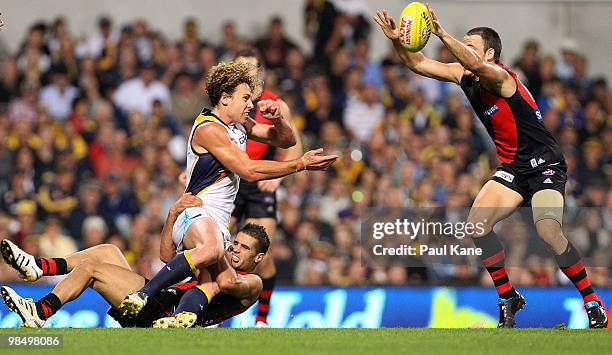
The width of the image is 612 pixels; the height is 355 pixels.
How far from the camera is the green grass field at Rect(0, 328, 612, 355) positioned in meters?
6.78

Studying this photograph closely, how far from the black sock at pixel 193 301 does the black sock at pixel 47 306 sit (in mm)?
863

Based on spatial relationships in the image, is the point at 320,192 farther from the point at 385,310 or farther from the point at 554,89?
the point at 554,89

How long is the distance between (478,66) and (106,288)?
10.9 ft

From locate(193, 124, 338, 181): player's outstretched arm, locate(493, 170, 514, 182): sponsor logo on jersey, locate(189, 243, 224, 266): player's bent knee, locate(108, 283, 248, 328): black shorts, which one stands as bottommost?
locate(108, 283, 248, 328): black shorts

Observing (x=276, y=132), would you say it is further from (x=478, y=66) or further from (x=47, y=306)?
(x=47, y=306)

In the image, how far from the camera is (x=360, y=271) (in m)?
13.9

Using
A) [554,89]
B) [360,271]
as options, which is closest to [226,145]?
[360,271]

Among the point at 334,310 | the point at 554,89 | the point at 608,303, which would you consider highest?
the point at 554,89

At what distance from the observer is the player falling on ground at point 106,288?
8078mm

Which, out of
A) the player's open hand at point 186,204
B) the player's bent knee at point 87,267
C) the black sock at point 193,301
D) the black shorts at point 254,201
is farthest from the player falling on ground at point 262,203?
the player's bent knee at point 87,267

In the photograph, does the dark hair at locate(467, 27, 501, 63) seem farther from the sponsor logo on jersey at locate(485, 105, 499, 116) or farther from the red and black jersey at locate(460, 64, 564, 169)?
the sponsor logo on jersey at locate(485, 105, 499, 116)

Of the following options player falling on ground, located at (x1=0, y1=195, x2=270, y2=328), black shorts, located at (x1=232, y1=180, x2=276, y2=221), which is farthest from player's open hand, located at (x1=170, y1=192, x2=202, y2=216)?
black shorts, located at (x1=232, y1=180, x2=276, y2=221)

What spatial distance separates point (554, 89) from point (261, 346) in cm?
1182

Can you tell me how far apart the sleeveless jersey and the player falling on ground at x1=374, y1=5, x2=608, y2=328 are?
1645mm
